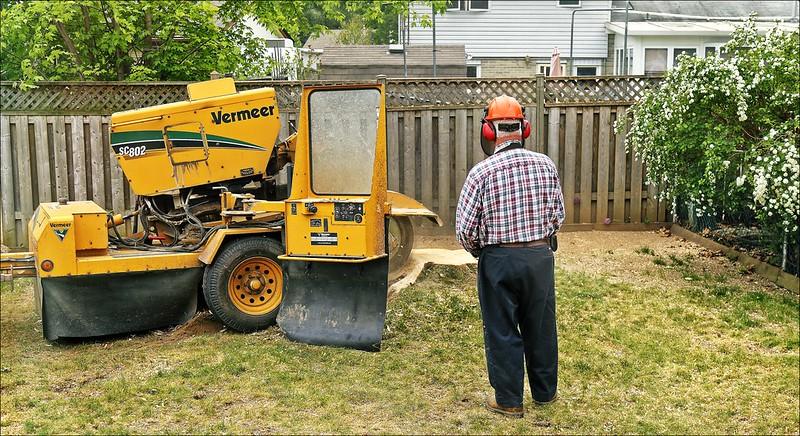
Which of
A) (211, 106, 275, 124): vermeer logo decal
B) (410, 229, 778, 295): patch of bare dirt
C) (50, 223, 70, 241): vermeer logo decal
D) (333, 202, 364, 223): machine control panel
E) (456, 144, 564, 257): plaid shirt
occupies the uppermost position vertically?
(211, 106, 275, 124): vermeer logo decal

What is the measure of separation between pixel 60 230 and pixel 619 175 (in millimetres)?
7513

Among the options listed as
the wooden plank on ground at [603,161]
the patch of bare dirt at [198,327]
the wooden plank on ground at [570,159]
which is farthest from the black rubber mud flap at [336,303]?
the wooden plank on ground at [603,161]

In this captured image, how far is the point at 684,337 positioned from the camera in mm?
7156

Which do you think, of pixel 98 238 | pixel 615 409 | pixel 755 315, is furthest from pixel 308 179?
pixel 755 315

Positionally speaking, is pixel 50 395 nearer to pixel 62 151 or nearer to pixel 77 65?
pixel 62 151

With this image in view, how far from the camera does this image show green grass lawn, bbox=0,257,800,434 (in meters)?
5.34

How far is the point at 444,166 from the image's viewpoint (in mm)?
11367

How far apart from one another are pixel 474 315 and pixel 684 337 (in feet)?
5.91

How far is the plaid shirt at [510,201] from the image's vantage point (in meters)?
5.26

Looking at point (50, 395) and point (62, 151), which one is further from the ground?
point (62, 151)

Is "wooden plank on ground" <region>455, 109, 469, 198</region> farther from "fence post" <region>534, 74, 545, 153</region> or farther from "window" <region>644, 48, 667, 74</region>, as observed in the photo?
"window" <region>644, 48, 667, 74</region>

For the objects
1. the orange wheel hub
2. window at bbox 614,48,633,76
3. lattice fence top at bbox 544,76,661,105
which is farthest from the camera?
window at bbox 614,48,633,76

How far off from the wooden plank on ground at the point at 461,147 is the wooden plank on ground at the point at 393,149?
0.79 meters

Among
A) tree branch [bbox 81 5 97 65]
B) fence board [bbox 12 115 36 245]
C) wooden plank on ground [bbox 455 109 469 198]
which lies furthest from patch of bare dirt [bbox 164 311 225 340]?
tree branch [bbox 81 5 97 65]
